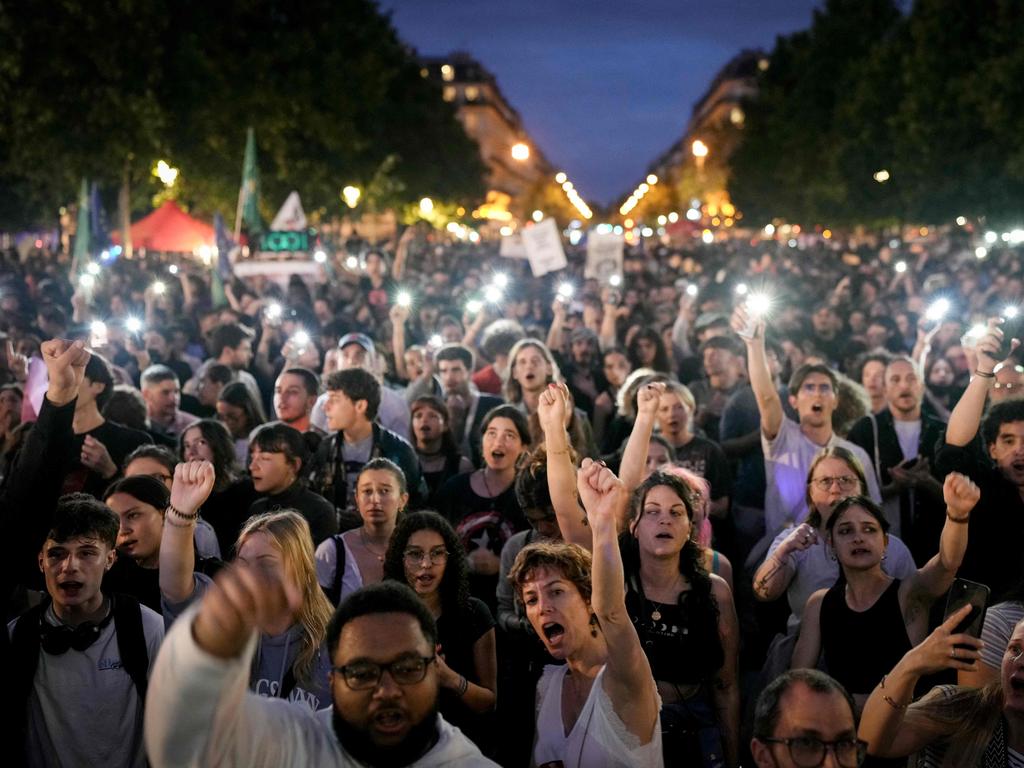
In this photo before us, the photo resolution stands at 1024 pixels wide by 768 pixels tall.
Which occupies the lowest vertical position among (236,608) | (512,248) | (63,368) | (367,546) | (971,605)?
(971,605)

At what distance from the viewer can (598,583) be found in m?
3.41

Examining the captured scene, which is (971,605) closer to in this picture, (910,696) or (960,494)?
(910,696)

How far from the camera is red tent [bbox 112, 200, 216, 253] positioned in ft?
108

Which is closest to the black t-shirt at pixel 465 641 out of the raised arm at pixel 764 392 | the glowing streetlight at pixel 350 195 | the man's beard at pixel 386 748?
the man's beard at pixel 386 748

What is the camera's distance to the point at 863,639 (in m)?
4.43

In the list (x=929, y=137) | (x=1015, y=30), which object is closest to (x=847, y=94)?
(x=929, y=137)

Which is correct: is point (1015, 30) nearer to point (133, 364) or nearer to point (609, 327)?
point (609, 327)

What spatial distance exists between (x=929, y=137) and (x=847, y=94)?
51.5ft

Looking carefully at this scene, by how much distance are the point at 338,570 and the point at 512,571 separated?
1162mm

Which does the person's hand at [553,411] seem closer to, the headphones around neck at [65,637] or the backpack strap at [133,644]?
the backpack strap at [133,644]

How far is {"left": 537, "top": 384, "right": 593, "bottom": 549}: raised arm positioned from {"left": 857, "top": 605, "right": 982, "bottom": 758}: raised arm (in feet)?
5.14

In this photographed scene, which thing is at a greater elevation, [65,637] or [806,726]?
[65,637]

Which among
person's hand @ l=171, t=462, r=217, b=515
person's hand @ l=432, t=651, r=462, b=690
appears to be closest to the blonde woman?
person's hand @ l=171, t=462, r=217, b=515

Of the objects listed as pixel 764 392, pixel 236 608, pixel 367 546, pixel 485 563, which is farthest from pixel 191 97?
pixel 236 608
